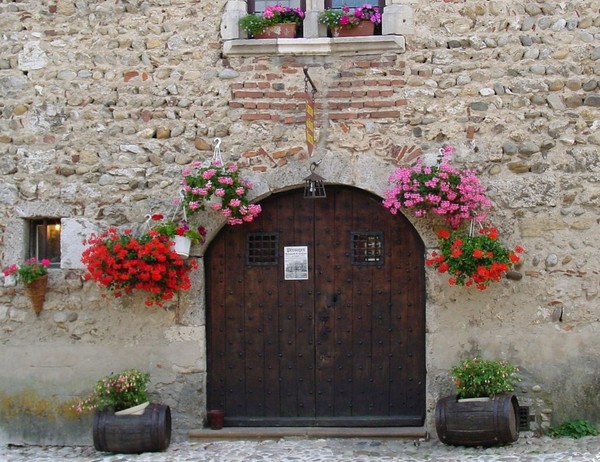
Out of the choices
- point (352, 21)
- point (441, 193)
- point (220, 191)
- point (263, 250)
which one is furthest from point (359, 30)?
point (263, 250)

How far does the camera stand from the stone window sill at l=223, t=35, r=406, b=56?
662 centimetres

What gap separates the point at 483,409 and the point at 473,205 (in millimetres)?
1382

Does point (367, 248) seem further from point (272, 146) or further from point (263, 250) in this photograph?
point (272, 146)

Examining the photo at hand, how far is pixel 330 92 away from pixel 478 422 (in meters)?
2.57

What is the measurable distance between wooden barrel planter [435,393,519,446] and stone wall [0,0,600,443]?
497mm

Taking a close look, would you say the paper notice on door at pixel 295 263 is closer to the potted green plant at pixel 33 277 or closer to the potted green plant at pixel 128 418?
the potted green plant at pixel 128 418

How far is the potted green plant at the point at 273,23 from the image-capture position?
6703mm

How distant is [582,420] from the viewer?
6.45 meters

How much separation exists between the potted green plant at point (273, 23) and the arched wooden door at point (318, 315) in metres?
1.18

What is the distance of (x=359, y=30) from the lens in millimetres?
6691

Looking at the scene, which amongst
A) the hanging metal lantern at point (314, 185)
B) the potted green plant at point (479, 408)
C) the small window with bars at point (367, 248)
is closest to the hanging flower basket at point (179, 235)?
the hanging metal lantern at point (314, 185)

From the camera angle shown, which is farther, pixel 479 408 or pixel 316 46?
pixel 316 46

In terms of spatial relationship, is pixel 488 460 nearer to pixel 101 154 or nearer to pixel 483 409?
pixel 483 409

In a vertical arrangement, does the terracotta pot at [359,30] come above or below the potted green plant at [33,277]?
above
